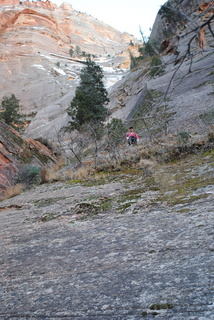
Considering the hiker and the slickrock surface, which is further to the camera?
the hiker

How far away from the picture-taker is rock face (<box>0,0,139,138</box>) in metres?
47.7

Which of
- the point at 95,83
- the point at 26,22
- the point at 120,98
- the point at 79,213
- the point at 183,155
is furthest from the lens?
the point at 26,22

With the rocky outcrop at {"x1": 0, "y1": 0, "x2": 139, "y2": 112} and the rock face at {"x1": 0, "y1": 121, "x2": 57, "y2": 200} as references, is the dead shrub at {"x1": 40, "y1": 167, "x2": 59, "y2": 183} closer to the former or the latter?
the rock face at {"x1": 0, "y1": 121, "x2": 57, "y2": 200}

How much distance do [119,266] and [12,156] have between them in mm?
12575

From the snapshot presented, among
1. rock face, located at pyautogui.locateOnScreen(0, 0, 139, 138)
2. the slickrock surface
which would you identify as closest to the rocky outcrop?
rock face, located at pyautogui.locateOnScreen(0, 0, 139, 138)

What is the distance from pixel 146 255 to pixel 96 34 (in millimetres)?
116864

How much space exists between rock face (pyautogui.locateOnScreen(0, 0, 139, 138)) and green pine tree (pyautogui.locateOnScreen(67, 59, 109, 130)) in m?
6.05

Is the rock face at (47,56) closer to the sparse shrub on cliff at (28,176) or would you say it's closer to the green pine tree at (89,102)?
the green pine tree at (89,102)

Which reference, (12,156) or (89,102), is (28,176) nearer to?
(12,156)

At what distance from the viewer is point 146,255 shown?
6.08ft

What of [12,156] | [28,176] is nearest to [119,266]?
[28,176]

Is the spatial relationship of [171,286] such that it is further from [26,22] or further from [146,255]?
[26,22]

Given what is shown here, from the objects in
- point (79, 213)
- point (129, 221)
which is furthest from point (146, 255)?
point (79, 213)

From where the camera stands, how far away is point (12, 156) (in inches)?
527
